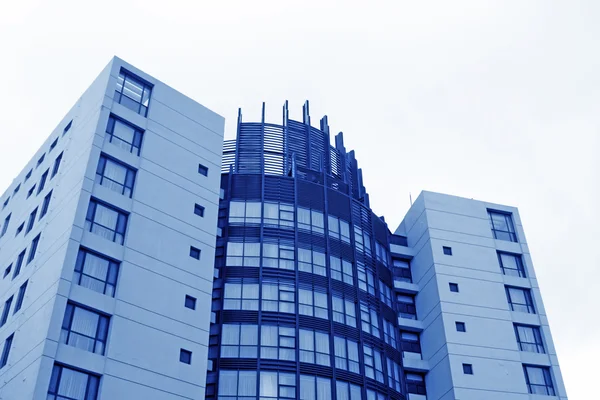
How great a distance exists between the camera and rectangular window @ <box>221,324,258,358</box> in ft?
152

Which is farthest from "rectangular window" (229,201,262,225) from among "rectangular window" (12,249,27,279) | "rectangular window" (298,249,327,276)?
"rectangular window" (12,249,27,279)

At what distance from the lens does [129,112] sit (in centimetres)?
4831

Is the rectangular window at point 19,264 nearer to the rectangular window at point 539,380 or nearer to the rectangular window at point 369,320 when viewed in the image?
the rectangular window at point 369,320

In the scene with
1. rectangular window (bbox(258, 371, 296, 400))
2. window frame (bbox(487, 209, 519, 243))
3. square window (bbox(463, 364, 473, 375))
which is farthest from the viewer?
window frame (bbox(487, 209, 519, 243))

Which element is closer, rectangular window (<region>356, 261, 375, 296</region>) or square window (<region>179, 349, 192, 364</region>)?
square window (<region>179, 349, 192, 364</region>)

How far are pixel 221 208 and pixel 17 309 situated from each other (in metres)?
16.6

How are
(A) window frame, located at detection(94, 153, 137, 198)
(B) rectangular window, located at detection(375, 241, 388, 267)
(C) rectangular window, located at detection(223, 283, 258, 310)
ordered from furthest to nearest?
(B) rectangular window, located at detection(375, 241, 388, 267)
(C) rectangular window, located at detection(223, 283, 258, 310)
(A) window frame, located at detection(94, 153, 137, 198)

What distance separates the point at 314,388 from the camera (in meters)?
45.9

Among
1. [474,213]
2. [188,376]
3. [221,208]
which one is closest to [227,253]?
[221,208]

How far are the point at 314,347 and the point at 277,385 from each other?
3.99m

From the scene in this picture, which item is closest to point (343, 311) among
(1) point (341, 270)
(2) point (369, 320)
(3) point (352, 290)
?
(3) point (352, 290)

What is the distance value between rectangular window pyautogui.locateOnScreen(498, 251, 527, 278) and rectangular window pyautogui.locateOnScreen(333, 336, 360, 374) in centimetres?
1830

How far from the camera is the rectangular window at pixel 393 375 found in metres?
50.8

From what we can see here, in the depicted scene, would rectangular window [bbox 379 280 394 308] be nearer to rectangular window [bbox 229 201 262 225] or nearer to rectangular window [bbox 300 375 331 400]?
rectangular window [bbox 300 375 331 400]
